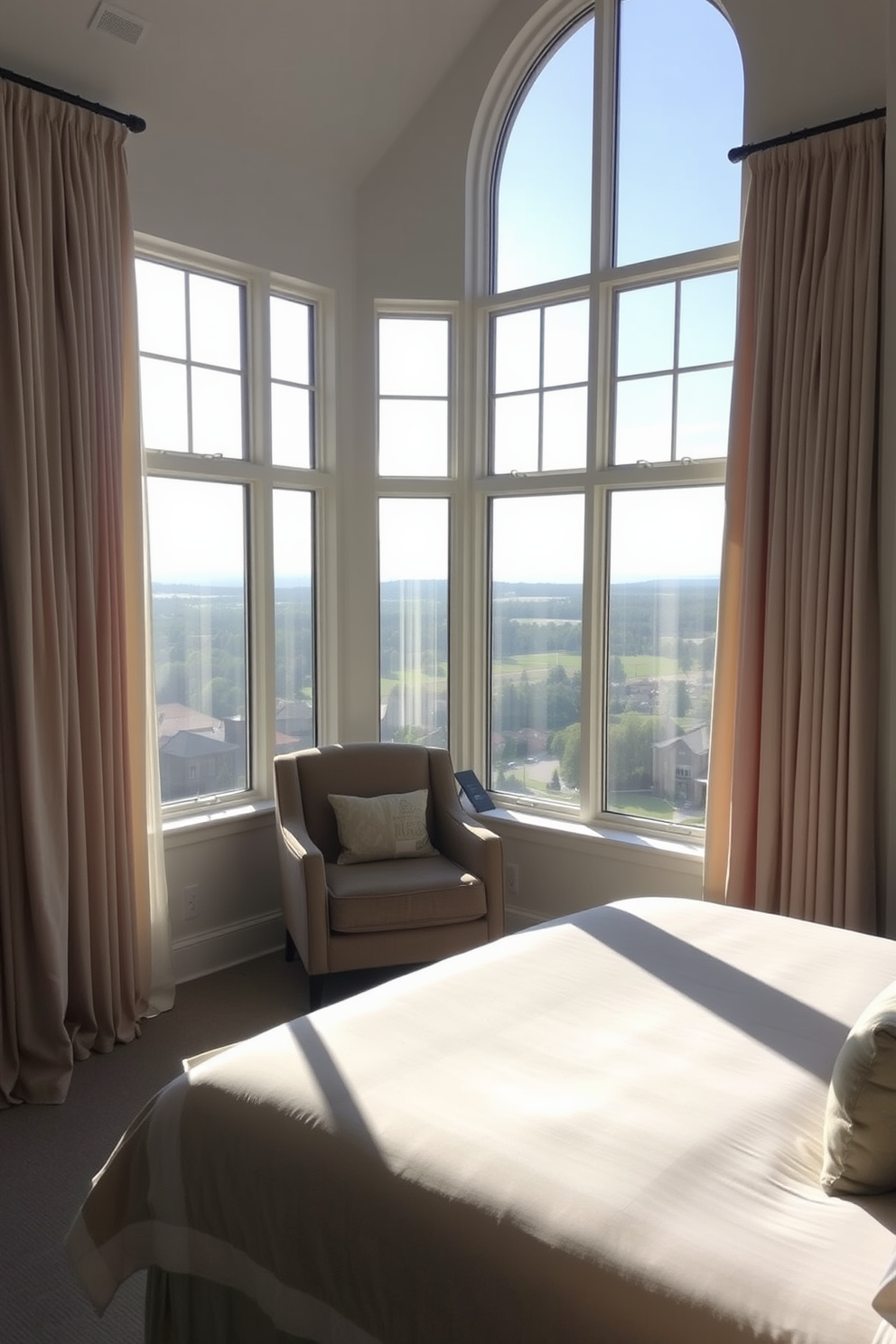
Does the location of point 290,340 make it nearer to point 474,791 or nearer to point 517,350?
point 517,350

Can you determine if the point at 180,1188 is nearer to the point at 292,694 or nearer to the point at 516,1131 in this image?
the point at 516,1131

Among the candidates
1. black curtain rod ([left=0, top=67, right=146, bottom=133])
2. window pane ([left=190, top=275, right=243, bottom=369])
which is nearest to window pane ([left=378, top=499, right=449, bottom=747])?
window pane ([left=190, top=275, right=243, bottom=369])

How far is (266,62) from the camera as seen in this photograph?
3.80 m

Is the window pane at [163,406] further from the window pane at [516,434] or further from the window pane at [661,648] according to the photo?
the window pane at [661,648]

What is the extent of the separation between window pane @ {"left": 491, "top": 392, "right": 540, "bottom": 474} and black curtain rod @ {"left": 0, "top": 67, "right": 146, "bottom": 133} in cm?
178

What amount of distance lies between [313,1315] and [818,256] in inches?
126

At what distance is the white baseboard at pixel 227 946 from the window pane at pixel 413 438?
2036 mm

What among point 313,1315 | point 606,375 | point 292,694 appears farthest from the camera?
point 292,694

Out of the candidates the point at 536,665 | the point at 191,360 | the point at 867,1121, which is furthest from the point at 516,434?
the point at 867,1121

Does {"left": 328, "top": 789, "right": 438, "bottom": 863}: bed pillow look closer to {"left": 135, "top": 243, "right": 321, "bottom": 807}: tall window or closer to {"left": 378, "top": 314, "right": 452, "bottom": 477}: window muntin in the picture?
{"left": 135, "top": 243, "right": 321, "bottom": 807}: tall window

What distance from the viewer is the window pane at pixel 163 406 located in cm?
386

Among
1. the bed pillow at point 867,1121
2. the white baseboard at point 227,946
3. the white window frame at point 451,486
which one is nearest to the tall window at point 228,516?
the white window frame at point 451,486

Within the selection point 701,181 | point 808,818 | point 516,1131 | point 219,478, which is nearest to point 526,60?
point 701,181

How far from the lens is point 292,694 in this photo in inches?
178
